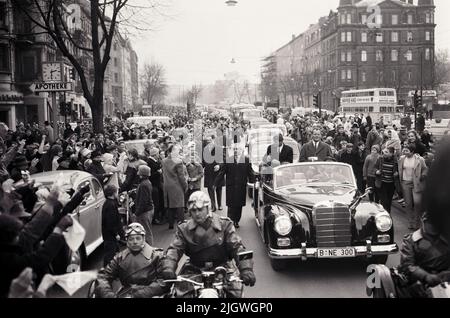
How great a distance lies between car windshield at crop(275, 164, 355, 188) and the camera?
9.85m

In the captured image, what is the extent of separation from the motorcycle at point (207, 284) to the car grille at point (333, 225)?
119 inches

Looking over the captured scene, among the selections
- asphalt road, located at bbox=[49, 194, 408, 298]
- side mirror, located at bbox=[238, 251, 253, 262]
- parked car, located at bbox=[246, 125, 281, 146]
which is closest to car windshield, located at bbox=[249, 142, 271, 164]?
parked car, located at bbox=[246, 125, 281, 146]

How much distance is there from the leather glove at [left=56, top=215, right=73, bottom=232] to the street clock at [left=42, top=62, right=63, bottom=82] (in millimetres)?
10800

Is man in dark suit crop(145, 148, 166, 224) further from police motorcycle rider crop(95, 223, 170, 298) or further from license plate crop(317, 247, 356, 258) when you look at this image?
police motorcycle rider crop(95, 223, 170, 298)

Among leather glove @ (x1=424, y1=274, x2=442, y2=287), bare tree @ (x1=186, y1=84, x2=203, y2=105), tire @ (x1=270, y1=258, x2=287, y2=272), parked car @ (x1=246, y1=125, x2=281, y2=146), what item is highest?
bare tree @ (x1=186, y1=84, x2=203, y2=105)

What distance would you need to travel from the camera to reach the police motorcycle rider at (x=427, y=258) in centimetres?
432

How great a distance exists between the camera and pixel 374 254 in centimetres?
817

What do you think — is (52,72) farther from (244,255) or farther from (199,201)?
(244,255)

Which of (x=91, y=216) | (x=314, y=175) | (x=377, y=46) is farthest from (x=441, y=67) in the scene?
(x=91, y=216)

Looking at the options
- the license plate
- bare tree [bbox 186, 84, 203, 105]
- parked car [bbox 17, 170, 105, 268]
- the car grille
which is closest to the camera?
the license plate

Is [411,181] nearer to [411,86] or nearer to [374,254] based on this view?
[374,254]
